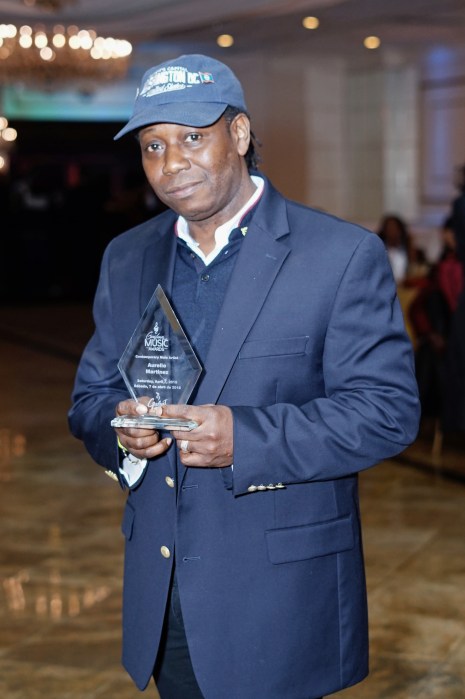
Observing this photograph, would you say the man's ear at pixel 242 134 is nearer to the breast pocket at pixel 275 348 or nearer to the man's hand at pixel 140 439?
the breast pocket at pixel 275 348

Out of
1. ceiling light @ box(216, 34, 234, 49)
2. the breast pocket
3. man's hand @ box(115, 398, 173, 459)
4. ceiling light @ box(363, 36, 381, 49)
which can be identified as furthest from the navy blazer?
ceiling light @ box(216, 34, 234, 49)

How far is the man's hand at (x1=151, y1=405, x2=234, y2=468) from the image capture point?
71.1 inches

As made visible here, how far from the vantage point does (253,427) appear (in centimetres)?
189

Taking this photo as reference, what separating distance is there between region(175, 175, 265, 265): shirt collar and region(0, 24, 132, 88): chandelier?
11.4m

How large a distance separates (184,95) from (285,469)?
641 mm

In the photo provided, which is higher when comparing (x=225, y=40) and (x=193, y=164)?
(x=225, y=40)

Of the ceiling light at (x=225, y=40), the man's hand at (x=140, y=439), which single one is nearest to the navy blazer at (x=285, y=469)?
the man's hand at (x=140, y=439)

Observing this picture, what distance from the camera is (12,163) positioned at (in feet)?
58.4

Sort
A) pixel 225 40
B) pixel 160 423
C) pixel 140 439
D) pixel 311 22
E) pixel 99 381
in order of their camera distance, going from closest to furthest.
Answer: pixel 160 423 → pixel 140 439 → pixel 99 381 → pixel 311 22 → pixel 225 40

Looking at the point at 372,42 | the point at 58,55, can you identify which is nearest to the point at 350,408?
the point at 372,42

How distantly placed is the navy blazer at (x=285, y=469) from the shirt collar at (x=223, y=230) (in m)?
0.03

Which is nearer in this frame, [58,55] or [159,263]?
[159,263]

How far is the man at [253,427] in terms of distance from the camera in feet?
6.32

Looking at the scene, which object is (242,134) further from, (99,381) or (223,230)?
(99,381)
